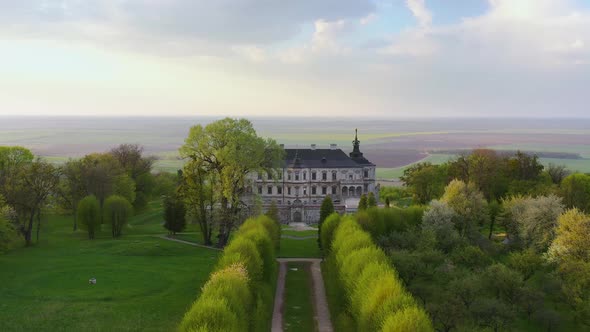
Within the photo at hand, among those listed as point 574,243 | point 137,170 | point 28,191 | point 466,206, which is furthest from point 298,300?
point 137,170

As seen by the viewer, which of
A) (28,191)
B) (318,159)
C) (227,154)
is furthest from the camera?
(318,159)

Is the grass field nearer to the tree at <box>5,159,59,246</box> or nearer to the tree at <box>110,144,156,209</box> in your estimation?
the tree at <box>5,159,59,246</box>

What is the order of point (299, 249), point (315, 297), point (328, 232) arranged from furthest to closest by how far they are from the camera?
point (299, 249), point (328, 232), point (315, 297)

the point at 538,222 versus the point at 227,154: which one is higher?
the point at 227,154

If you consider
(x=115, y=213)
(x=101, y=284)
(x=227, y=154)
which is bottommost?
(x=101, y=284)

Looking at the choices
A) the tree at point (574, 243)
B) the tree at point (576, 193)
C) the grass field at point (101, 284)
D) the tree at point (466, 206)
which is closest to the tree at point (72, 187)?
the grass field at point (101, 284)

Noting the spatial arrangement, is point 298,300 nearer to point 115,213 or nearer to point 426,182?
point 115,213

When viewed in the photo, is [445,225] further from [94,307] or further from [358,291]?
[94,307]
